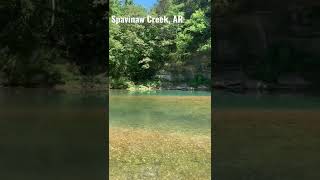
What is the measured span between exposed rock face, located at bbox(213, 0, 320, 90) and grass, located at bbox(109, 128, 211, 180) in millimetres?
4719

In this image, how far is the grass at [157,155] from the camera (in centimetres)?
477

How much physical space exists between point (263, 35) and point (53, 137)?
21.3 ft

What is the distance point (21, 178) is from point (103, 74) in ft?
19.7

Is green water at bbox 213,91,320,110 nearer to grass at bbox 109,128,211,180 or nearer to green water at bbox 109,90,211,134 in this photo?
green water at bbox 109,90,211,134

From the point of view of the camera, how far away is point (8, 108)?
9258 mm

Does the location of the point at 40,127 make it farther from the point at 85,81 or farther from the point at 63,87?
the point at 63,87

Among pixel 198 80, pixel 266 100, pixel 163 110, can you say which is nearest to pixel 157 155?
pixel 163 110

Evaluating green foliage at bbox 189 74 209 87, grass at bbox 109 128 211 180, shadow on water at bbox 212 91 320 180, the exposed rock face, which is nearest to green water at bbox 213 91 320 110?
shadow on water at bbox 212 91 320 180

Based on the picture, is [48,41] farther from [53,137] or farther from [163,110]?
[53,137]

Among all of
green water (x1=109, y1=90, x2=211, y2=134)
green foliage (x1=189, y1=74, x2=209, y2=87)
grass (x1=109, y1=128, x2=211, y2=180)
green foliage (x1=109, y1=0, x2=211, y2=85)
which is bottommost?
grass (x1=109, y1=128, x2=211, y2=180)

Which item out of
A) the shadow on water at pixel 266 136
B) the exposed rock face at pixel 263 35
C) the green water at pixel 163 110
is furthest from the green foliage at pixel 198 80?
the exposed rock face at pixel 263 35

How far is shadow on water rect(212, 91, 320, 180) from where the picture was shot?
15.2 feet

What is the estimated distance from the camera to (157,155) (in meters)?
5.66

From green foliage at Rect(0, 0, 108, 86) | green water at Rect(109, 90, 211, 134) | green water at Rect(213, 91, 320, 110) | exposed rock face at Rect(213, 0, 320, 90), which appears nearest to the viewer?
green water at Rect(109, 90, 211, 134)
